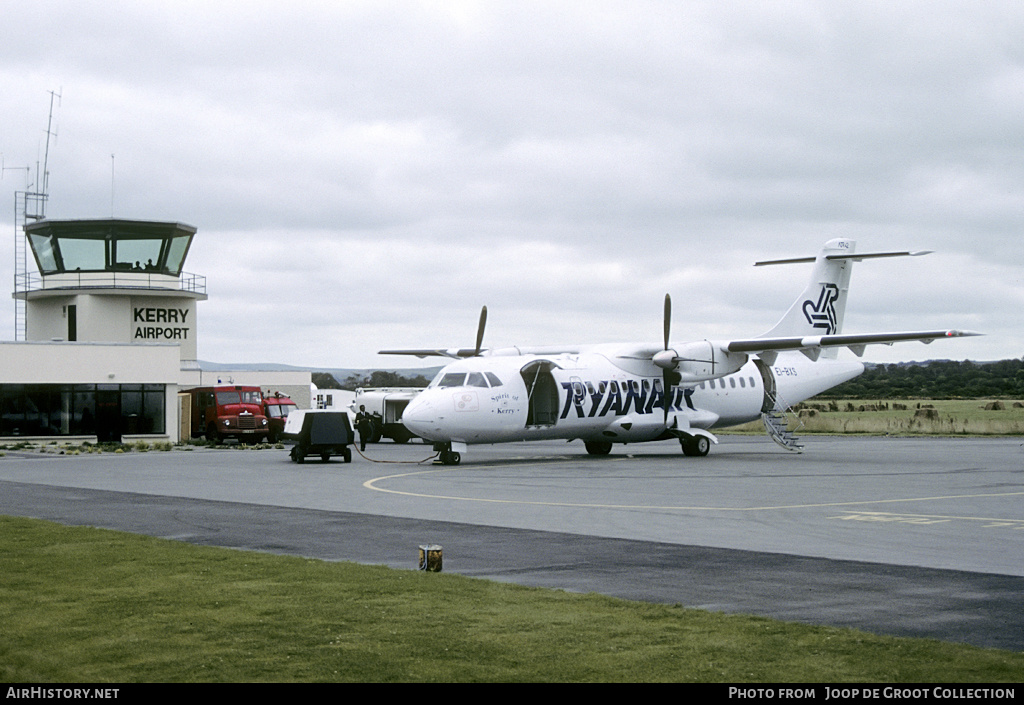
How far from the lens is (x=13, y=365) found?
4378 cm

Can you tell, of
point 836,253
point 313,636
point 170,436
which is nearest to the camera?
point 313,636

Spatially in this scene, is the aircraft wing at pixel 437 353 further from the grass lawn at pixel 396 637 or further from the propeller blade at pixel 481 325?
the grass lawn at pixel 396 637

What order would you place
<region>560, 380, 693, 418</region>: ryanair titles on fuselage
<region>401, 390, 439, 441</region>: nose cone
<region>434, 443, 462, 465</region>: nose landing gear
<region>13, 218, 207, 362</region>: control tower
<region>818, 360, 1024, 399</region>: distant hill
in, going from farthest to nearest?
<region>818, 360, 1024, 399</region>: distant hill, <region>13, 218, 207, 362</region>: control tower, <region>560, 380, 693, 418</region>: ryanair titles on fuselage, <region>434, 443, 462, 465</region>: nose landing gear, <region>401, 390, 439, 441</region>: nose cone

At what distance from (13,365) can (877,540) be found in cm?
3899

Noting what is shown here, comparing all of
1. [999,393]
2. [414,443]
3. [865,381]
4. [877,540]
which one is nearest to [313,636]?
[877,540]

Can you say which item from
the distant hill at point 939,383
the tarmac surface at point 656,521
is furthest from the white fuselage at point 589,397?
the distant hill at point 939,383

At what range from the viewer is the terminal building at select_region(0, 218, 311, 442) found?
147 ft

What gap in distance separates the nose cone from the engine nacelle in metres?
8.84

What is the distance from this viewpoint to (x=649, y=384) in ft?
114

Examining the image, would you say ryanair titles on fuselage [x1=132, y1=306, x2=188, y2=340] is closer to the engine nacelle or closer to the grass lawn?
the engine nacelle

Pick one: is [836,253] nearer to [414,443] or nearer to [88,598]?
[414,443]

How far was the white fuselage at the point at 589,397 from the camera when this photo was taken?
29797mm

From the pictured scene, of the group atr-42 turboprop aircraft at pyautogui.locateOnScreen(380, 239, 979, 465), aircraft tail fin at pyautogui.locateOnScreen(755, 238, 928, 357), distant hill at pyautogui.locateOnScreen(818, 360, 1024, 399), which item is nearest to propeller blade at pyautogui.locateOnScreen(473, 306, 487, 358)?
atr-42 turboprop aircraft at pyautogui.locateOnScreen(380, 239, 979, 465)

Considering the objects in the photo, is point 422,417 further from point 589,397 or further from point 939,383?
point 939,383
